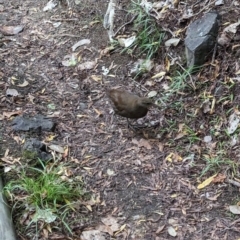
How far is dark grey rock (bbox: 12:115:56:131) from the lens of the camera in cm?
490

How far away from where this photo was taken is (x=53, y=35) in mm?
6363

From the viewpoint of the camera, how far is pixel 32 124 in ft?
16.2

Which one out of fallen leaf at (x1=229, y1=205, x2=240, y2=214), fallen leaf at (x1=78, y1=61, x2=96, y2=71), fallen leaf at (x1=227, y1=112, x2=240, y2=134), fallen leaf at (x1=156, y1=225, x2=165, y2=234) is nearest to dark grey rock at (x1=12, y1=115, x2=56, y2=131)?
fallen leaf at (x1=78, y1=61, x2=96, y2=71)

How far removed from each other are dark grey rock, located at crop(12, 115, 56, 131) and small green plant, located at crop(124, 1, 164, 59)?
1.33m

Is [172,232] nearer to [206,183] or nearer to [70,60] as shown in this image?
[206,183]

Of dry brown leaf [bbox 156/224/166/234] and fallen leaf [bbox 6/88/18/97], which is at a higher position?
fallen leaf [bbox 6/88/18/97]

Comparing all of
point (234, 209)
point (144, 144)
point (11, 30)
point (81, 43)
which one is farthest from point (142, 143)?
point (11, 30)

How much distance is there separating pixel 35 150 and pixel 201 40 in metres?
1.91

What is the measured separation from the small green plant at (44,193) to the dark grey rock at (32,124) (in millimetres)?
579

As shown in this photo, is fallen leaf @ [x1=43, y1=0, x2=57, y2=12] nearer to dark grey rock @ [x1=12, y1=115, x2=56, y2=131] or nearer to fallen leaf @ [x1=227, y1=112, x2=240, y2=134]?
dark grey rock @ [x1=12, y1=115, x2=56, y2=131]

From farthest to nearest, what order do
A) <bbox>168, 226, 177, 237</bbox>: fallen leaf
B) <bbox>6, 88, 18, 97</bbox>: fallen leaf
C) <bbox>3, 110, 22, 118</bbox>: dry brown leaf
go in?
1. <bbox>6, 88, 18, 97</bbox>: fallen leaf
2. <bbox>3, 110, 22, 118</bbox>: dry brown leaf
3. <bbox>168, 226, 177, 237</bbox>: fallen leaf

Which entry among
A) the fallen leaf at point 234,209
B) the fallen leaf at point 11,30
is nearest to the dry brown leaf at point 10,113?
the fallen leaf at point 11,30

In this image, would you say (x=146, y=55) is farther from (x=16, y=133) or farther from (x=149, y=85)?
(x=16, y=133)

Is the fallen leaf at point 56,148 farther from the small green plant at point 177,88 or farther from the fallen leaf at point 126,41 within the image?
the fallen leaf at point 126,41
